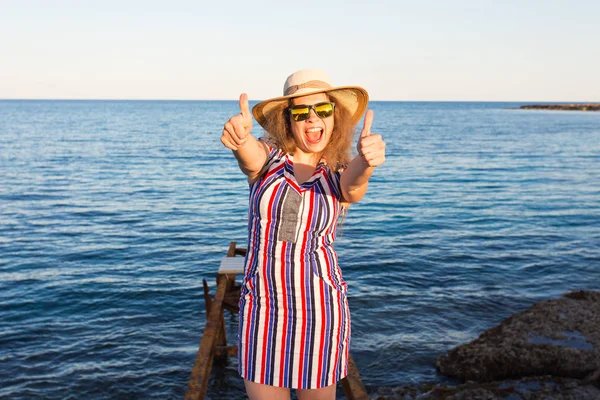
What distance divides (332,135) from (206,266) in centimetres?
1420

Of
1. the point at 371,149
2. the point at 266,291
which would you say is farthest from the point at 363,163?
the point at 266,291

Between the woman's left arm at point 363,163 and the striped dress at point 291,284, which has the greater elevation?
the woman's left arm at point 363,163

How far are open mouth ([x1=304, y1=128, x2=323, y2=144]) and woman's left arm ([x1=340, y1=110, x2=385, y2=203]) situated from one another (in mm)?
314

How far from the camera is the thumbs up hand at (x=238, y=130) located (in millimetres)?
2684

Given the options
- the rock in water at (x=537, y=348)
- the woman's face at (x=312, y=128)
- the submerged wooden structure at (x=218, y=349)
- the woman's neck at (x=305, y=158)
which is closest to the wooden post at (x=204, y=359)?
the submerged wooden structure at (x=218, y=349)

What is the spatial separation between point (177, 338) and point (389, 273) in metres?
6.89

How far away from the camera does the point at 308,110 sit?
3111mm

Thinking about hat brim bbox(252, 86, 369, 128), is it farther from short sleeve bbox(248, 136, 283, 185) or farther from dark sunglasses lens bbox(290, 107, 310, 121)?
short sleeve bbox(248, 136, 283, 185)

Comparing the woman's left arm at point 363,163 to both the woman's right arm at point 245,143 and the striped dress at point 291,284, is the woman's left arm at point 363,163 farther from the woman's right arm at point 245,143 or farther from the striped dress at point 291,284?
the woman's right arm at point 245,143

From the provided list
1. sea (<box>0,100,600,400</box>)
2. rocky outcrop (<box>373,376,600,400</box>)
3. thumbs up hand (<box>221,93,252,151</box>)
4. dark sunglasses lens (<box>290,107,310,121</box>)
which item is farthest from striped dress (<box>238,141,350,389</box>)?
sea (<box>0,100,600,400</box>)

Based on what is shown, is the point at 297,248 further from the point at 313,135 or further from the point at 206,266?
the point at 206,266

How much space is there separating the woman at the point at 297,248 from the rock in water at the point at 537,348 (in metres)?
6.68

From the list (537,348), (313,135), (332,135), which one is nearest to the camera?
(313,135)

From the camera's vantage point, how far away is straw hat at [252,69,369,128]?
3121mm
